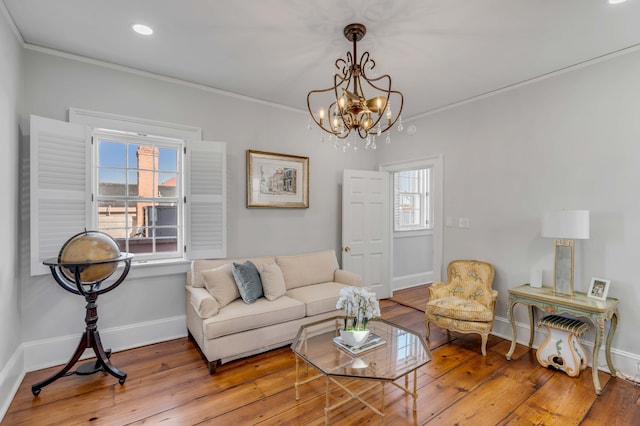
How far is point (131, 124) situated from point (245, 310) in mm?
2094

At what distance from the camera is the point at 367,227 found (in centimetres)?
463

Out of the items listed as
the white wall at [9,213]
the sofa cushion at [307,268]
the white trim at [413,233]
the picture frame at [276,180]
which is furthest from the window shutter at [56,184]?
the white trim at [413,233]

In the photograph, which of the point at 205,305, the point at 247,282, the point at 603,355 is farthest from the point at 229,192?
the point at 603,355

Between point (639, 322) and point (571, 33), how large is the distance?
2.40 meters

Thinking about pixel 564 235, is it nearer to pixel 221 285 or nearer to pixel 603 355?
pixel 603 355

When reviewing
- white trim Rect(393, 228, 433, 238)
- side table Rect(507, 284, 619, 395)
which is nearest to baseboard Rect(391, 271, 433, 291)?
white trim Rect(393, 228, 433, 238)

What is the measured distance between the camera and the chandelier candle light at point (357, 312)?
2227 millimetres

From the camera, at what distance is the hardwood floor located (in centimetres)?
207

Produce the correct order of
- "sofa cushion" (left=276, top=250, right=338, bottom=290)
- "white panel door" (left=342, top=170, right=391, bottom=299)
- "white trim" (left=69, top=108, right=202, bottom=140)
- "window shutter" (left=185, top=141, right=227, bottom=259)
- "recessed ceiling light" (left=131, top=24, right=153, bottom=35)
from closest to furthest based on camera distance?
"recessed ceiling light" (left=131, top=24, right=153, bottom=35)
"white trim" (left=69, top=108, right=202, bottom=140)
"window shutter" (left=185, top=141, right=227, bottom=259)
"sofa cushion" (left=276, top=250, right=338, bottom=290)
"white panel door" (left=342, top=170, right=391, bottom=299)

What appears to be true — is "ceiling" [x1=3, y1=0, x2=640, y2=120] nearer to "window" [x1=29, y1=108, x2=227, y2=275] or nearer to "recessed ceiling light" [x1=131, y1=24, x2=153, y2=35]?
"recessed ceiling light" [x1=131, y1=24, x2=153, y2=35]

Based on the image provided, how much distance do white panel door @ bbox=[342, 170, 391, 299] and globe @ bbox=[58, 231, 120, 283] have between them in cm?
280

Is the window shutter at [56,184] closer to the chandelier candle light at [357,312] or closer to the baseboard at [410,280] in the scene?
the chandelier candle light at [357,312]

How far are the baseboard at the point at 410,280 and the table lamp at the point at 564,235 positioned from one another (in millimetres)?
2674

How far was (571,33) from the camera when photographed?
242cm
